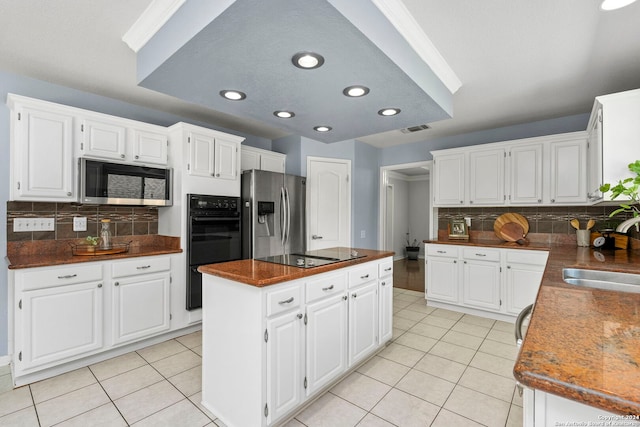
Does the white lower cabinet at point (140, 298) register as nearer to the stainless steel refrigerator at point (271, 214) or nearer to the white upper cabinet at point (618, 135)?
the stainless steel refrigerator at point (271, 214)

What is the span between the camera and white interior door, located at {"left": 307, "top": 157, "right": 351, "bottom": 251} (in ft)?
13.9

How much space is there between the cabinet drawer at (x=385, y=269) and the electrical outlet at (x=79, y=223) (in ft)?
9.32

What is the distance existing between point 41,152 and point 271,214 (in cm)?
212

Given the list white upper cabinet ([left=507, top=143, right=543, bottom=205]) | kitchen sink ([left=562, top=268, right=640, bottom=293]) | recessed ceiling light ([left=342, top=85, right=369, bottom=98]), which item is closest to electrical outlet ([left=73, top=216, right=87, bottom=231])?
A: recessed ceiling light ([left=342, top=85, right=369, bottom=98])

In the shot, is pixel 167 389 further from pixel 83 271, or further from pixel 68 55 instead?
pixel 68 55

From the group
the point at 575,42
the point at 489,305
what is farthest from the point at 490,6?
the point at 489,305

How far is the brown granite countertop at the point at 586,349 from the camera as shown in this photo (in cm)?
57

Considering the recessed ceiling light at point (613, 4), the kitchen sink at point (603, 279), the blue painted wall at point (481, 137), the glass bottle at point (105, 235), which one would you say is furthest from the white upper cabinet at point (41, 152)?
the blue painted wall at point (481, 137)

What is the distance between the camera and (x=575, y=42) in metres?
2.05

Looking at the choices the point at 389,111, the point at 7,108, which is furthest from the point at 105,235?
the point at 389,111

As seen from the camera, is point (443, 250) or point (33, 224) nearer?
point (33, 224)

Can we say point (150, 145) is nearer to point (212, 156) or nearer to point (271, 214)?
point (212, 156)

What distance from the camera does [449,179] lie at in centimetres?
417

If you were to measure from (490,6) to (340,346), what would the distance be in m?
2.34
